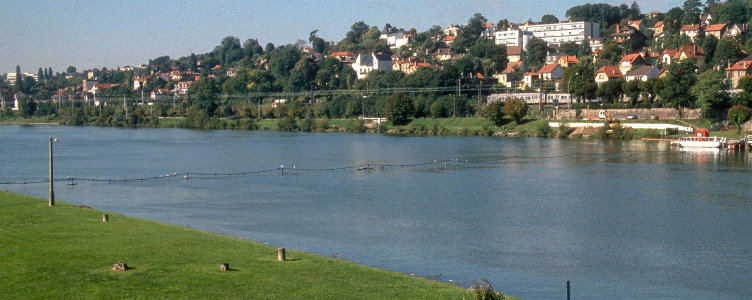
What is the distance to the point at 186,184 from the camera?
30.3 m

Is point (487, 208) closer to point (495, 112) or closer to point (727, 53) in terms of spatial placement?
point (495, 112)

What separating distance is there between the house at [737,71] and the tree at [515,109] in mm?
22646

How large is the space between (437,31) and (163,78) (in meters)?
69.6

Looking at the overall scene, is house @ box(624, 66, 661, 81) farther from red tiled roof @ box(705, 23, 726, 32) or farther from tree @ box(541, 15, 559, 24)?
tree @ box(541, 15, 559, 24)

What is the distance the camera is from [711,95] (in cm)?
5266

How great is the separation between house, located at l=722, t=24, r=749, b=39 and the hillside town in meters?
0.25

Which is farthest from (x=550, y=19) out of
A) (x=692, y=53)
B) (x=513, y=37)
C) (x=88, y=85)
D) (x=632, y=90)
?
(x=88, y=85)

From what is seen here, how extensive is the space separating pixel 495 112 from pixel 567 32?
208 feet

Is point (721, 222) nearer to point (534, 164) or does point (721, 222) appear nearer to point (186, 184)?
point (534, 164)

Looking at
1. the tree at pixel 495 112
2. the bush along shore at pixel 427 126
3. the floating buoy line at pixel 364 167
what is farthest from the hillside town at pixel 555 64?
the floating buoy line at pixel 364 167

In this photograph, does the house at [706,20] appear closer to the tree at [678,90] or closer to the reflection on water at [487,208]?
the tree at [678,90]

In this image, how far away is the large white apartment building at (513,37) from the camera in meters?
122

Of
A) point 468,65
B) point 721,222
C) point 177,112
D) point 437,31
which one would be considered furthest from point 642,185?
point 437,31

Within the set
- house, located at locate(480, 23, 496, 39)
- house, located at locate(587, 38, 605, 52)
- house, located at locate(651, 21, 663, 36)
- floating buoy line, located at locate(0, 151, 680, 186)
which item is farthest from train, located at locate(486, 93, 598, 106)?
house, located at locate(480, 23, 496, 39)
